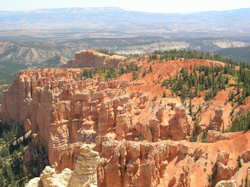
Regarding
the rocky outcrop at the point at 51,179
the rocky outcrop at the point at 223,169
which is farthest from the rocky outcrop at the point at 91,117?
the rocky outcrop at the point at 51,179

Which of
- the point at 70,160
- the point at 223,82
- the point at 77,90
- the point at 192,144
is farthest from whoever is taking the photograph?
the point at 223,82

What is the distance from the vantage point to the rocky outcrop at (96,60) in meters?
70.5

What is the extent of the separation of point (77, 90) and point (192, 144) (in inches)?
796

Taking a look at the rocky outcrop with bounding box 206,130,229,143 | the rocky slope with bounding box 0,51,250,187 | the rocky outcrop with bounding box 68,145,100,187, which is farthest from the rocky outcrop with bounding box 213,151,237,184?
the rocky outcrop with bounding box 68,145,100,187

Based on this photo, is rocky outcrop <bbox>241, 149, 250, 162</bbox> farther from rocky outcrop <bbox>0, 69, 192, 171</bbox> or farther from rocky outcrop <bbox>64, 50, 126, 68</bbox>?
rocky outcrop <bbox>64, 50, 126, 68</bbox>

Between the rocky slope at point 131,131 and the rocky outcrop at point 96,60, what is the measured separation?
56.7 ft

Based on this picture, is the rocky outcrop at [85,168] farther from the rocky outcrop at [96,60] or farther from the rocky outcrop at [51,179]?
the rocky outcrop at [96,60]

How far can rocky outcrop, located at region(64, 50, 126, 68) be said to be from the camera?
7050 centimetres

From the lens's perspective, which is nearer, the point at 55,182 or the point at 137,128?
the point at 55,182

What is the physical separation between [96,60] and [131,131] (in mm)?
48882

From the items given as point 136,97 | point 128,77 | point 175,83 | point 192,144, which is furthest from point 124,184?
point 128,77

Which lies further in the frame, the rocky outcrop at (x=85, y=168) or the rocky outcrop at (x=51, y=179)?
the rocky outcrop at (x=51, y=179)

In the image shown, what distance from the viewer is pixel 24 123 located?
48.8 meters

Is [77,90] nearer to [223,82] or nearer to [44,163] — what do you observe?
[44,163]
